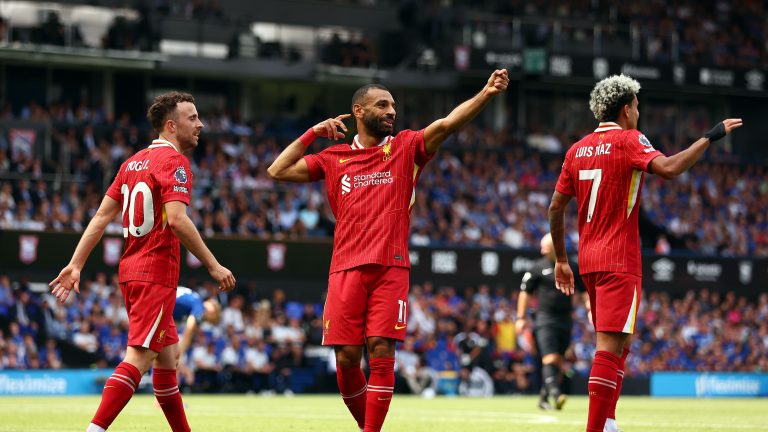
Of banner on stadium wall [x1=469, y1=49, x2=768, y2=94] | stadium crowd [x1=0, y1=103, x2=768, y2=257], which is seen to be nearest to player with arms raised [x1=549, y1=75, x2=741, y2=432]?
stadium crowd [x1=0, y1=103, x2=768, y2=257]

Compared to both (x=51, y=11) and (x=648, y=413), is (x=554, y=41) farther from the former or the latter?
(x=648, y=413)

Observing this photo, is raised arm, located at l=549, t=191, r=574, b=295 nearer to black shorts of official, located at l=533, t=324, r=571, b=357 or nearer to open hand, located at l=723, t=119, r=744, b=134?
open hand, located at l=723, t=119, r=744, b=134

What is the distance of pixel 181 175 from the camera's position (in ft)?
28.7

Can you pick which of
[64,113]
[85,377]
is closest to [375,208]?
[85,377]

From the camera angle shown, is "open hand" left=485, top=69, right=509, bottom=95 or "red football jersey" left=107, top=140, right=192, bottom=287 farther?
"red football jersey" left=107, top=140, right=192, bottom=287

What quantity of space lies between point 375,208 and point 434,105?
32.6 metres

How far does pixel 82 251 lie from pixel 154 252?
585 mm

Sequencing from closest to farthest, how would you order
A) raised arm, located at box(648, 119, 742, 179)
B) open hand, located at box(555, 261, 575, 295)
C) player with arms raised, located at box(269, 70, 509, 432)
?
raised arm, located at box(648, 119, 742, 179)
player with arms raised, located at box(269, 70, 509, 432)
open hand, located at box(555, 261, 575, 295)

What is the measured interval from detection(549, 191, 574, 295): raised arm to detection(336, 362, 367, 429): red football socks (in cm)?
180

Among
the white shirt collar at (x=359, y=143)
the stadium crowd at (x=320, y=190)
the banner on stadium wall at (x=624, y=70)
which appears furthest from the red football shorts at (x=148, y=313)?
the banner on stadium wall at (x=624, y=70)

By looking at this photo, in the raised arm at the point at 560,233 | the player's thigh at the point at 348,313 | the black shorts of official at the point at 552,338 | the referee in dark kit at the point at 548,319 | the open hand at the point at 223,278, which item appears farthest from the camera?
the black shorts of official at the point at 552,338

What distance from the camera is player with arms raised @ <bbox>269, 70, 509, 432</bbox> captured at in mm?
8438

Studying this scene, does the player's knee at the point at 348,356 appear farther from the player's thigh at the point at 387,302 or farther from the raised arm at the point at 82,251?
the raised arm at the point at 82,251

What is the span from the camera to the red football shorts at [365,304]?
27.9ft
